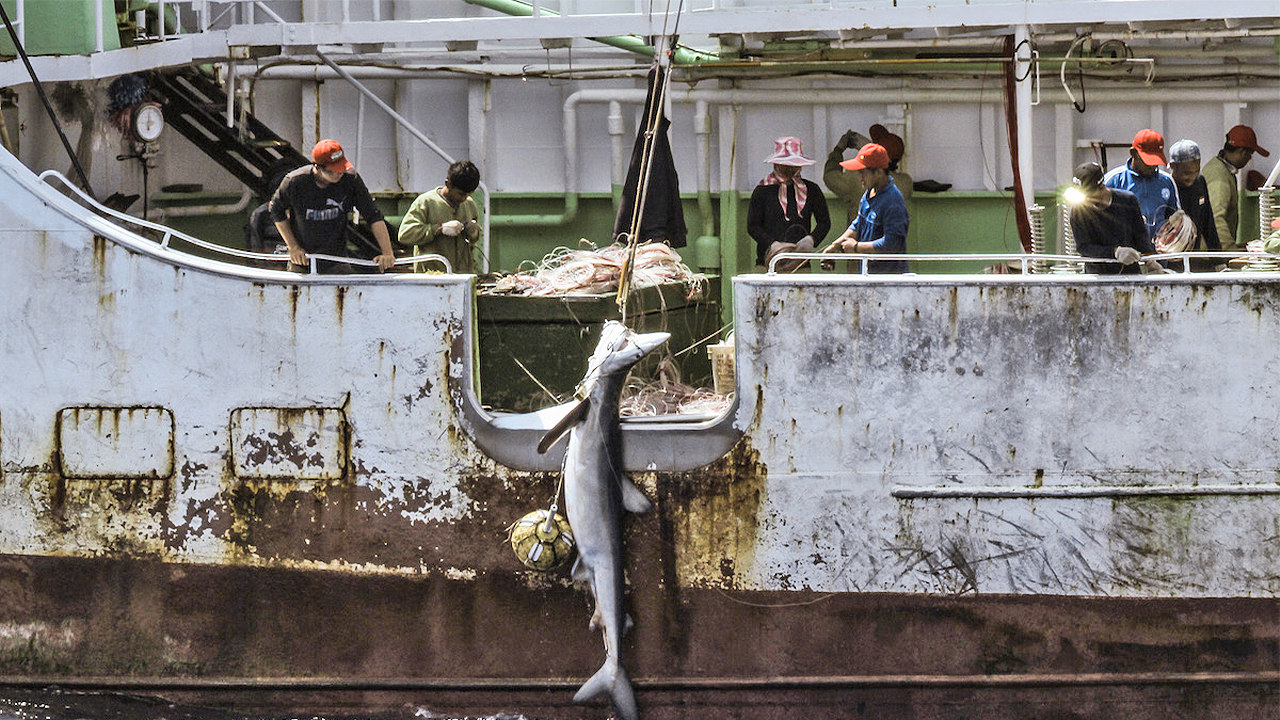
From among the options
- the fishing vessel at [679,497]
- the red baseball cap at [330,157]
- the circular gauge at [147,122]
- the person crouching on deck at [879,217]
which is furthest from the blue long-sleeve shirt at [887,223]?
the circular gauge at [147,122]

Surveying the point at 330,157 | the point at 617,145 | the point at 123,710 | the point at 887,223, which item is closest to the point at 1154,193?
the point at 887,223

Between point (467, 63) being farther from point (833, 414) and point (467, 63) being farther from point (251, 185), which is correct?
point (833, 414)

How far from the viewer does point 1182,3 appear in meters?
7.35

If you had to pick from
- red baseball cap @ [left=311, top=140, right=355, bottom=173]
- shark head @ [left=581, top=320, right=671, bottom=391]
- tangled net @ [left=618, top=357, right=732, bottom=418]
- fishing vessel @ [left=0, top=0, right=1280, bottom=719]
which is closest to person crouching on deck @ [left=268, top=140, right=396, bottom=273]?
red baseball cap @ [left=311, top=140, right=355, bottom=173]

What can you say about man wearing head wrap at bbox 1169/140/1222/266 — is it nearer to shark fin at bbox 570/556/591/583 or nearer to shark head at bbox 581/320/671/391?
shark head at bbox 581/320/671/391

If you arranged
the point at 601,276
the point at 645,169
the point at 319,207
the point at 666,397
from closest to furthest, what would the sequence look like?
the point at 319,207
the point at 645,169
the point at 666,397
the point at 601,276

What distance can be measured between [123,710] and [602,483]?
273 cm

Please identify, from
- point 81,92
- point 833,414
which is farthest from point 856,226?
point 81,92

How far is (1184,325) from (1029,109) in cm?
202

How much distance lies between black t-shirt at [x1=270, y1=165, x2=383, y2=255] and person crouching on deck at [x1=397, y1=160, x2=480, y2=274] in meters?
0.98

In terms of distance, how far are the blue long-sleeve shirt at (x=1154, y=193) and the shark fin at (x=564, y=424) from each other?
3493 millimetres

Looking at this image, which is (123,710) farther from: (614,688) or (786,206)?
(786,206)

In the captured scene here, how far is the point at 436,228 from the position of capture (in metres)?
8.08

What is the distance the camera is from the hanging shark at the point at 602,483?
6152mm
